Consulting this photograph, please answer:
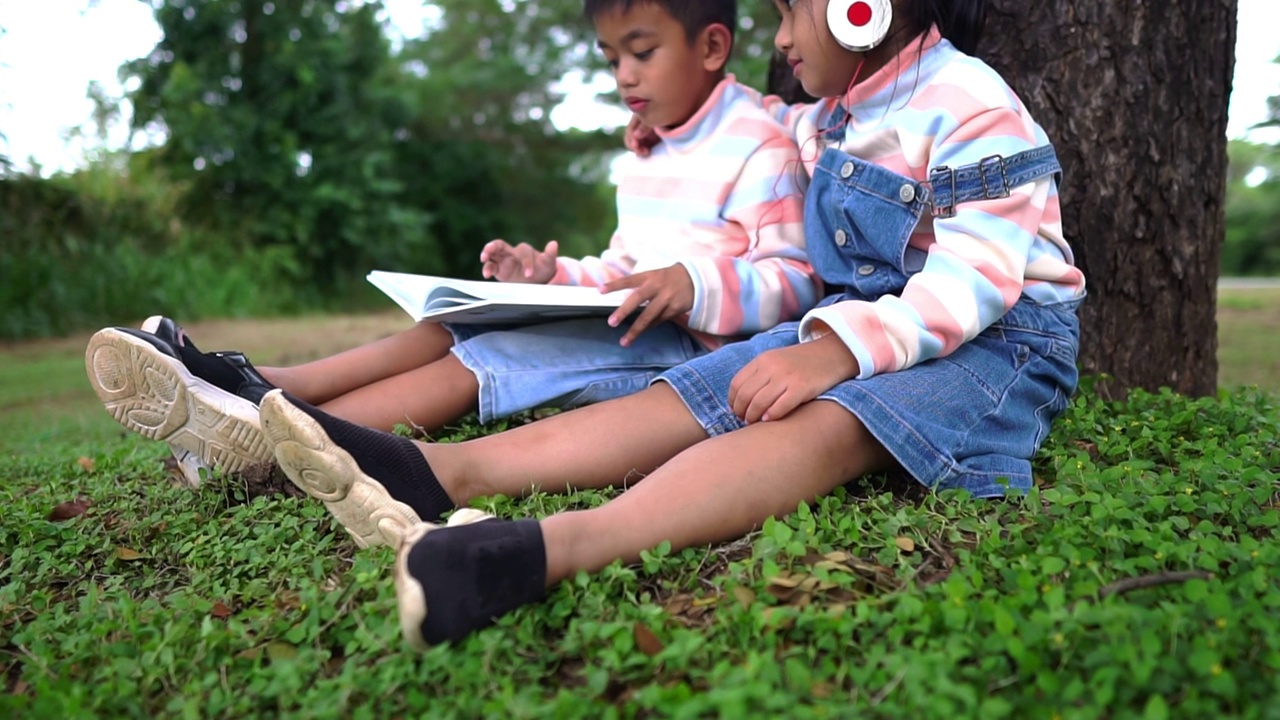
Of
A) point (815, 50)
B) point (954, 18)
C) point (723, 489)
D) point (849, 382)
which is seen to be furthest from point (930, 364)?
point (954, 18)

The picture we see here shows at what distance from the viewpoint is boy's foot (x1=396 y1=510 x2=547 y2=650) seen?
161 cm

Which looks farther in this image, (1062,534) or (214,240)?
(214,240)

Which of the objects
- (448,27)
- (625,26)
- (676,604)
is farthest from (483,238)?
(676,604)

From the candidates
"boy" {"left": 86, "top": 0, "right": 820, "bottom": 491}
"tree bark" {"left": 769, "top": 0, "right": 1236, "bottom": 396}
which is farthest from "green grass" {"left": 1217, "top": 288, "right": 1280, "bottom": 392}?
"boy" {"left": 86, "top": 0, "right": 820, "bottom": 491}

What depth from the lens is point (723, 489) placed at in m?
1.97

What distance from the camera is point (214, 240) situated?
451 inches

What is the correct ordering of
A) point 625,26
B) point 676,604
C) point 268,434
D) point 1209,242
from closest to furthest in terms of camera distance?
point 676,604 → point 268,434 → point 625,26 → point 1209,242

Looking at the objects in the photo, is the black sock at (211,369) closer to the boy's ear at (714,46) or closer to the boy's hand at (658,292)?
the boy's hand at (658,292)

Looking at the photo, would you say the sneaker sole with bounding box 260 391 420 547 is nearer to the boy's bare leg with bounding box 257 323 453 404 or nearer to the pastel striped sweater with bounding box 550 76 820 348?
the boy's bare leg with bounding box 257 323 453 404

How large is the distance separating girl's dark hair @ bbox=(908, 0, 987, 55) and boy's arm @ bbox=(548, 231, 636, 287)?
1.13 m

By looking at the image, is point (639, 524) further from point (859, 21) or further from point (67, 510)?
point (67, 510)

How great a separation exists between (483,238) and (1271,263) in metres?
16.7

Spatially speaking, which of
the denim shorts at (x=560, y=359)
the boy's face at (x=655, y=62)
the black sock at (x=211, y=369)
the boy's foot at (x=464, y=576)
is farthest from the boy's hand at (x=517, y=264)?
the boy's foot at (x=464, y=576)

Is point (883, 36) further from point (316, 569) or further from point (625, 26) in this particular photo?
point (316, 569)
